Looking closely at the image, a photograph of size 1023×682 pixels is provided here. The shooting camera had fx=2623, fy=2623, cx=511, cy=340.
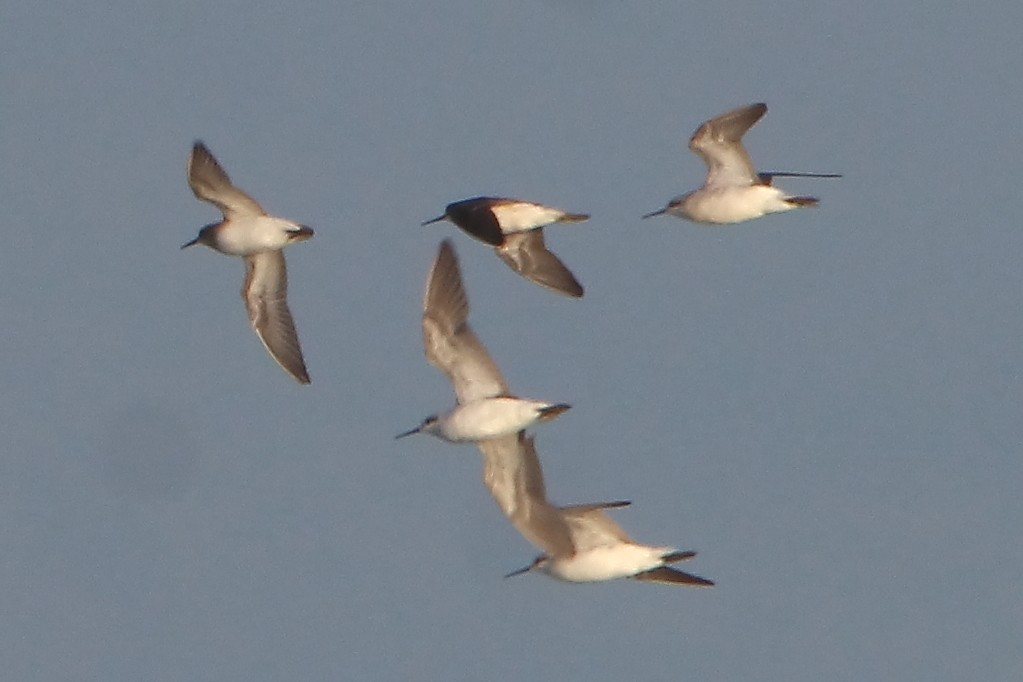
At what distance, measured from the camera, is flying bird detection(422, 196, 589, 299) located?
3181 centimetres

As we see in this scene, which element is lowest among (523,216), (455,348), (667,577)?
(667,577)

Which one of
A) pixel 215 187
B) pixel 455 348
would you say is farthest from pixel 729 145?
pixel 215 187

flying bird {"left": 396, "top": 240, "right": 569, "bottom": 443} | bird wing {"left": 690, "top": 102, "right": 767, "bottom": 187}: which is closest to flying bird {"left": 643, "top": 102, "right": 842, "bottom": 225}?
bird wing {"left": 690, "top": 102, "right": 767, "bottom": 187}

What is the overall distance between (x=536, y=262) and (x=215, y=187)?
4270mm

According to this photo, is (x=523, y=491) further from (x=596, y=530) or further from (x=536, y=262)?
(x=536, y=262)

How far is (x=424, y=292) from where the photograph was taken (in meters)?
30.7

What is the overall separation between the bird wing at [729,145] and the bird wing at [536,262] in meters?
2.34

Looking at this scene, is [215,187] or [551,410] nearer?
[551,410]

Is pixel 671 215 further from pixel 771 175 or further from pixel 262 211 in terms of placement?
pixel 262 211

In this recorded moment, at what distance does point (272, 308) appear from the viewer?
34500 millimetres

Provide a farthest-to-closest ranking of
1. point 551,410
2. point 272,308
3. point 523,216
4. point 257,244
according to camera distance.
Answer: point 272,308 → point 257,244 → point 523,216 → point 551,410

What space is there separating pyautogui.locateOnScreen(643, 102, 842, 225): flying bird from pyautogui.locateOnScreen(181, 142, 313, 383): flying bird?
5.35 m

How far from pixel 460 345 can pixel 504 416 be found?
1.13 metres

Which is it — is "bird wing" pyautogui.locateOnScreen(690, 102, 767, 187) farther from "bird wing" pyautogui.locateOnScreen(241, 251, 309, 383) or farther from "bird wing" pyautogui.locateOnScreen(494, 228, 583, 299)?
"bird wing" pyautogui.locateOnScreen(241, 251, 309, 383)
